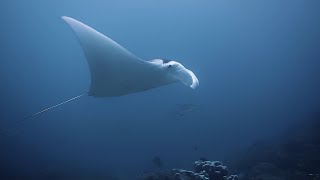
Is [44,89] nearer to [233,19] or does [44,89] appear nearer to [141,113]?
[141,113]

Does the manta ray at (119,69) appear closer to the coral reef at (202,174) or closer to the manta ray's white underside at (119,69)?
Result: the manta ray's white underside at (119,69)

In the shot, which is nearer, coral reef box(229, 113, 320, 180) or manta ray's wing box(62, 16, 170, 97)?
manta ray's wing box(62, 16, 170, 97)

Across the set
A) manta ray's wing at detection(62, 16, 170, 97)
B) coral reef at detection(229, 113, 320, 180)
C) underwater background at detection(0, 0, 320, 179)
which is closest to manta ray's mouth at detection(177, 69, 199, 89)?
manta ray's wing at detection(62, 16, 170, 97)

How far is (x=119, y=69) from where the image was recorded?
5.74 meters

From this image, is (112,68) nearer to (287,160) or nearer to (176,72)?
(176,72)

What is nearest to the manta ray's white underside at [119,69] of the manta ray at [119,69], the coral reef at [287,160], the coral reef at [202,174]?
the manta ray at [119,69]

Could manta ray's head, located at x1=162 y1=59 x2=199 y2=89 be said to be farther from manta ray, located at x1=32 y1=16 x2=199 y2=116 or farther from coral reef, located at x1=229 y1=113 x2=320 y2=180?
coral reef, located at x1=229 y1=113 x2=320 y2=180

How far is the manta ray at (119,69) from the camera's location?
534 centimetres

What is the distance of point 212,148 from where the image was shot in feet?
100

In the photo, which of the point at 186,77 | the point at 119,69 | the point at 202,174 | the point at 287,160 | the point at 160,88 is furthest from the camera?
the point at 160,88

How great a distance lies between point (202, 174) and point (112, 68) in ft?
9.40

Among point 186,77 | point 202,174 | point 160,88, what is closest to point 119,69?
point 186,77

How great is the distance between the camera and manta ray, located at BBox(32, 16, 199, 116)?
5.34 m

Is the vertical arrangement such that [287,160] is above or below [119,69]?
above
